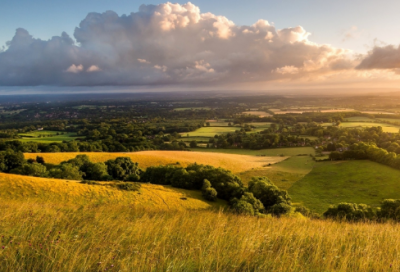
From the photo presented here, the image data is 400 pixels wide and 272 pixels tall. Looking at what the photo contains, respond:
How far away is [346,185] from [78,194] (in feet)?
174

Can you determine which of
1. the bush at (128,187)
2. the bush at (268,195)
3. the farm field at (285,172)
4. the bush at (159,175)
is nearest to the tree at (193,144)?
the farm field at (285,172)

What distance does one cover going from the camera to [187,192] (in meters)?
35.4

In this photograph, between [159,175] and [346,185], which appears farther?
[346,185]

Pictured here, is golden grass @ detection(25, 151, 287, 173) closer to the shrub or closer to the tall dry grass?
the shrub

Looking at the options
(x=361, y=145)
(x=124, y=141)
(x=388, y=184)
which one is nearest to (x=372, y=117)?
(x=361, y=145)

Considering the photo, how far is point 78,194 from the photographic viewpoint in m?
25.2

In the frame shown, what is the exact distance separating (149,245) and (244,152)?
297 feet

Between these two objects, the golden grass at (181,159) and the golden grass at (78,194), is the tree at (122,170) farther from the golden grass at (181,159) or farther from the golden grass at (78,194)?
the golden grass at (78,194)

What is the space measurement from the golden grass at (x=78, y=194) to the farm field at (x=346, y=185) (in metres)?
25.5

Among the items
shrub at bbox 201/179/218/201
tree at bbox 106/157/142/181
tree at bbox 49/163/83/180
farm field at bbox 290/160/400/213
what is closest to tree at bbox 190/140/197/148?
farm field at bbox 290/160/400/213

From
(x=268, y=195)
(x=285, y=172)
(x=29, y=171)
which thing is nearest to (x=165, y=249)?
(x=268, y=195)

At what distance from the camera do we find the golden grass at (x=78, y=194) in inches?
930

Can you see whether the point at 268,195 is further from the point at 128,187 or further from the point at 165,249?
the point at 165,249

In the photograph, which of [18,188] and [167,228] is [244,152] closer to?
[18,188]
